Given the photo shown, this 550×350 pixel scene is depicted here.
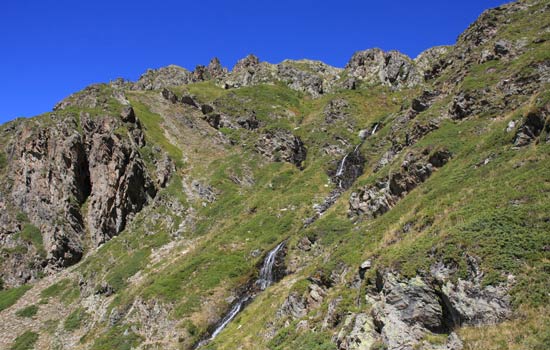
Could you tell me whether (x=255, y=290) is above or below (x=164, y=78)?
below

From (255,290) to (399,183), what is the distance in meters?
16.6

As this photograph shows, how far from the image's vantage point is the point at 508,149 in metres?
26.4

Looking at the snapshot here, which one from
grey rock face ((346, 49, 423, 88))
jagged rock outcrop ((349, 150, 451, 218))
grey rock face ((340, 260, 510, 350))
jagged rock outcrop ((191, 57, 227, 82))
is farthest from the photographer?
jagged rock outcrop ((191, 57, 227, 82))

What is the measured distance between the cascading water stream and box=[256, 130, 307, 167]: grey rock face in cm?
3139

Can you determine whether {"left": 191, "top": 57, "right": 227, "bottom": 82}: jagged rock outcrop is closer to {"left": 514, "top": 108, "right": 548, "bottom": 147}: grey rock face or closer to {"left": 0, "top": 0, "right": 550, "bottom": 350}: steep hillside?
{"left": 0, "top": 0, "right": 550, "bottom": 350}: steep hillside

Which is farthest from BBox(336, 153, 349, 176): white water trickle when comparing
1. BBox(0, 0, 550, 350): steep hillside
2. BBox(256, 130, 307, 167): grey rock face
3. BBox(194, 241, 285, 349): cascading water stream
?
BBox(194, 241, 285, 349): cascading water stream

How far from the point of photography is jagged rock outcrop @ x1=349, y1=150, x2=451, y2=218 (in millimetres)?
34188

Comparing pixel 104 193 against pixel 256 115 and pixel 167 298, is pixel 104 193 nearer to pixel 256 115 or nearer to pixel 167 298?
pixel 167 298

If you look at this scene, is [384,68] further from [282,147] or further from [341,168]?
[341,168]

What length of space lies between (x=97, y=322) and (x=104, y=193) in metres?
24.5

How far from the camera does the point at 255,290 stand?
35.3m

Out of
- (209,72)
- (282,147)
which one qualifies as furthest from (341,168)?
(209,72)

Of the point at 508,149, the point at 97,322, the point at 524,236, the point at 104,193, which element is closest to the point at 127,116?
the point at 104,193

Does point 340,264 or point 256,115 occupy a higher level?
point 256,115
